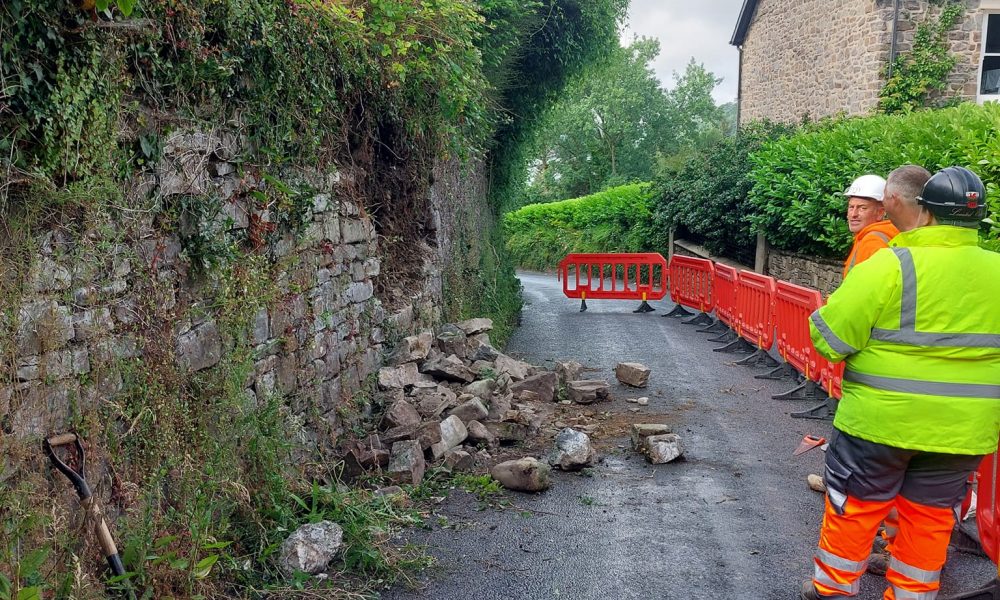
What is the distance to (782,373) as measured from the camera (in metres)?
8.62

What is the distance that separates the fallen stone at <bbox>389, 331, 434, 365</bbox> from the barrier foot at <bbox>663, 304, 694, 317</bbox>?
774 cm

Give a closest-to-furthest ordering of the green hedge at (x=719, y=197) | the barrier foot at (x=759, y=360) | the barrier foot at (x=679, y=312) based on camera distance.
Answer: the barrier foot at (x=759, y=360) → the barrier foot at (x=679, y=312) → the green hedge at (x=719, y=197)

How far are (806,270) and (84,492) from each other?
11.1 meters

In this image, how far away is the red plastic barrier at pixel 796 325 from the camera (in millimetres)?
7477

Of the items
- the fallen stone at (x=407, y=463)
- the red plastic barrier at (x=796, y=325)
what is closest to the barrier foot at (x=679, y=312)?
the red plastic barrier at (x=796, y=325)

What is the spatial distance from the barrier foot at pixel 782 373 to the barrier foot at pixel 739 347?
1515mm

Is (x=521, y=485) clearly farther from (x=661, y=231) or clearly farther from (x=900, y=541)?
(x=661, y=231)

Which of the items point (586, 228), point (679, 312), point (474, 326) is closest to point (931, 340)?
point (474, 326)

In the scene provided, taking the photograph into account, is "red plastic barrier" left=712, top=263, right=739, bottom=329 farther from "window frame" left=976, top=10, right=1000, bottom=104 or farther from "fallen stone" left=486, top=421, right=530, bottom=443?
"window frame" left=976, top=10, right=1000, bottom=104

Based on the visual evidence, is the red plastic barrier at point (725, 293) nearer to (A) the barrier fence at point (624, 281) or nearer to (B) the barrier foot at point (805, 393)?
(A) the barrier fence at point (624, 281)

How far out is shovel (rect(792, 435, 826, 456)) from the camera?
597 centimetres

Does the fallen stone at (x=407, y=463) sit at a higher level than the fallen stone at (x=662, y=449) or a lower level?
higher

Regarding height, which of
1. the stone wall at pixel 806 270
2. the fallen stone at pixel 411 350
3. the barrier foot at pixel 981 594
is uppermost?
the stone wall at pixel 806 270

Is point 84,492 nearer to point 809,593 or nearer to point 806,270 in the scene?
point 809,593
